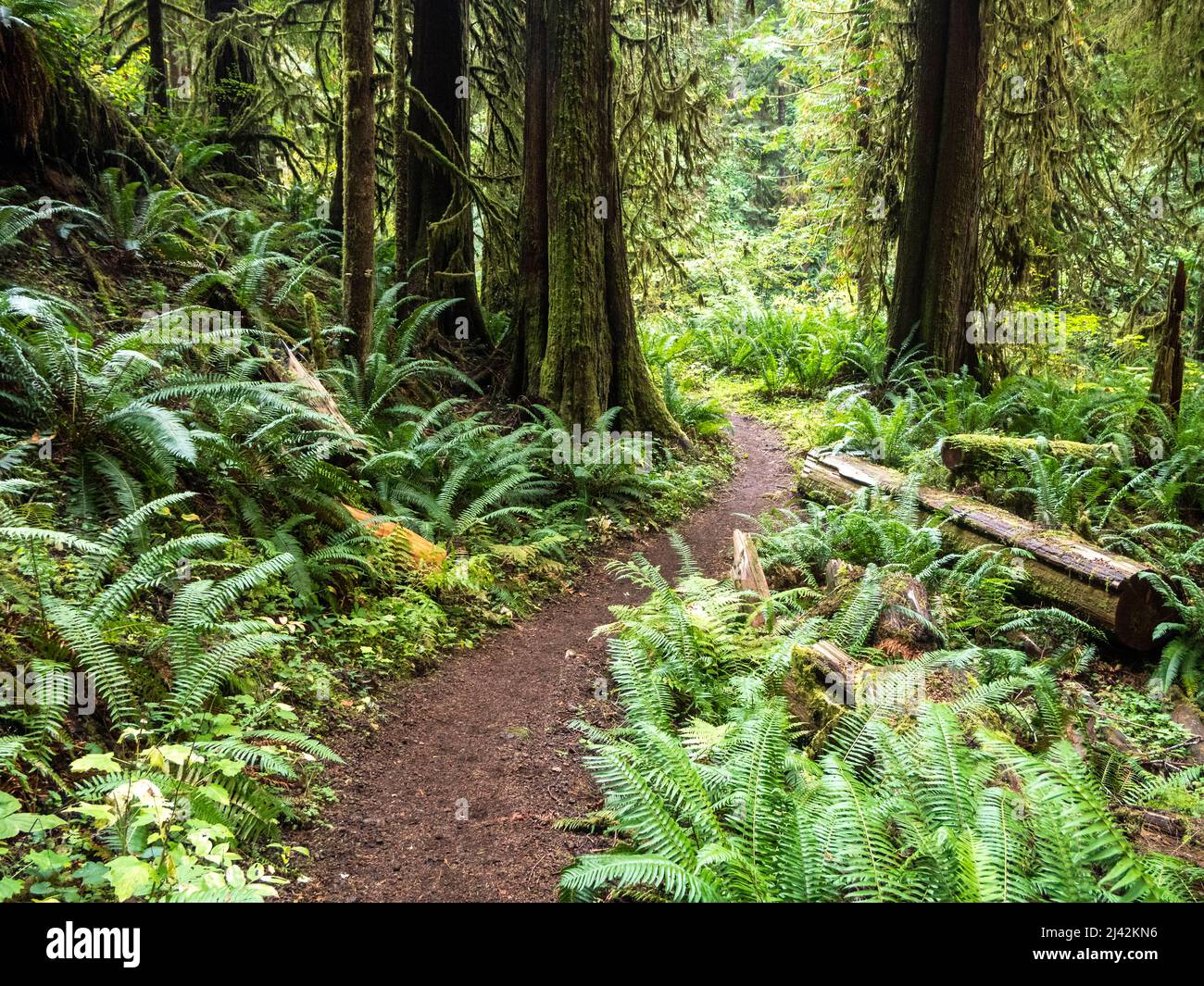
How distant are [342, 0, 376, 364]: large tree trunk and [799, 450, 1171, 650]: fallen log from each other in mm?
5378

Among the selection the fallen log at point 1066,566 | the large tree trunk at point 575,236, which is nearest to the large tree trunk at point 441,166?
the large tree trunk at point 575,236

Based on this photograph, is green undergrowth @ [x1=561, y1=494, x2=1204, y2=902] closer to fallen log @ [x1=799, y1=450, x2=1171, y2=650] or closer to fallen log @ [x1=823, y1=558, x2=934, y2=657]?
fallen log @ [x1=823, y1=558, x2=934, y2=657]

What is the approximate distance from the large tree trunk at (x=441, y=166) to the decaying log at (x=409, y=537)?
4.55 m

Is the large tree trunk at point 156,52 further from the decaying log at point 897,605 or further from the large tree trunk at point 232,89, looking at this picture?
the decaying log at point 897,605

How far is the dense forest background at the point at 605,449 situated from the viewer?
2.99 metres

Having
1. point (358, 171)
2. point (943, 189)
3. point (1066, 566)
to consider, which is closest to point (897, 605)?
point (1066, 566)

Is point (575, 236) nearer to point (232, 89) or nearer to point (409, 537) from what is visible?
point (409, 537)

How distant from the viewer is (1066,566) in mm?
5730

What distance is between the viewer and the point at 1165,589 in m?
5.21

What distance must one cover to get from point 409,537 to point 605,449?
285cm

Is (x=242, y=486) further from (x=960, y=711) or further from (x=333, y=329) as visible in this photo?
(x=960, y=711)

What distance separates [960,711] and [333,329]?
6.23 metres

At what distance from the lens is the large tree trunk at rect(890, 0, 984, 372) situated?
10.4m

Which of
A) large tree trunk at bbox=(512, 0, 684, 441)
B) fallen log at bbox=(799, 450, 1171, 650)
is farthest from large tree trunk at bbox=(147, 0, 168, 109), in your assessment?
fallen log at bbox=(799, 450, 1171, 650)
